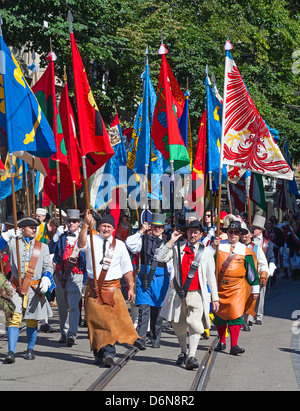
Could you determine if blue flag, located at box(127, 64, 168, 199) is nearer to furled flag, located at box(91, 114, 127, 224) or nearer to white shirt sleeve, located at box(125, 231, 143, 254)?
furled flag, located at box(91, 114, 127, 224)

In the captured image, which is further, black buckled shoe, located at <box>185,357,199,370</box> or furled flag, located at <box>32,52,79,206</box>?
furled flag, located at <box>32,52,79,206</box>

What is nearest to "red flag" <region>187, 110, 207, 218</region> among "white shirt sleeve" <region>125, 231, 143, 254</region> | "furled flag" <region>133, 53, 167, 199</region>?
"furled flag" <region>133, 53, 167, 199</region>

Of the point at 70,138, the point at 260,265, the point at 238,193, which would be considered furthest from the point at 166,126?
the point at 238,193

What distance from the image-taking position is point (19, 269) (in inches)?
393

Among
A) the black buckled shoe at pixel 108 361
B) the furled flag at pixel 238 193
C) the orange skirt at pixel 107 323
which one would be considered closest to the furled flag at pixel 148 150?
the orange skirt at pixel 107 323

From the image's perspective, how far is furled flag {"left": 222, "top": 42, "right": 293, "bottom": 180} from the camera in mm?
12961

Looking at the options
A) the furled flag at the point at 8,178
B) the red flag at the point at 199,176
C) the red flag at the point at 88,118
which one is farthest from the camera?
the red flag at the point at 199,176

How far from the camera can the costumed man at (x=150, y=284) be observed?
1141 centimetres

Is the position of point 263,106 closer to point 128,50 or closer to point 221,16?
point 221,16

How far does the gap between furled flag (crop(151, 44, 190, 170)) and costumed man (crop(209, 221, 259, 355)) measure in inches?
58.4

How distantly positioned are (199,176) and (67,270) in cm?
545

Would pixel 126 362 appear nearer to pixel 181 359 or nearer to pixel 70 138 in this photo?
pixel 181 359

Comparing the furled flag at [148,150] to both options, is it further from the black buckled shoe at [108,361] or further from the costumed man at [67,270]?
the black buckled shoe at [108,361]

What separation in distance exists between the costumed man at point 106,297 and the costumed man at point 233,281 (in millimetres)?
1533
